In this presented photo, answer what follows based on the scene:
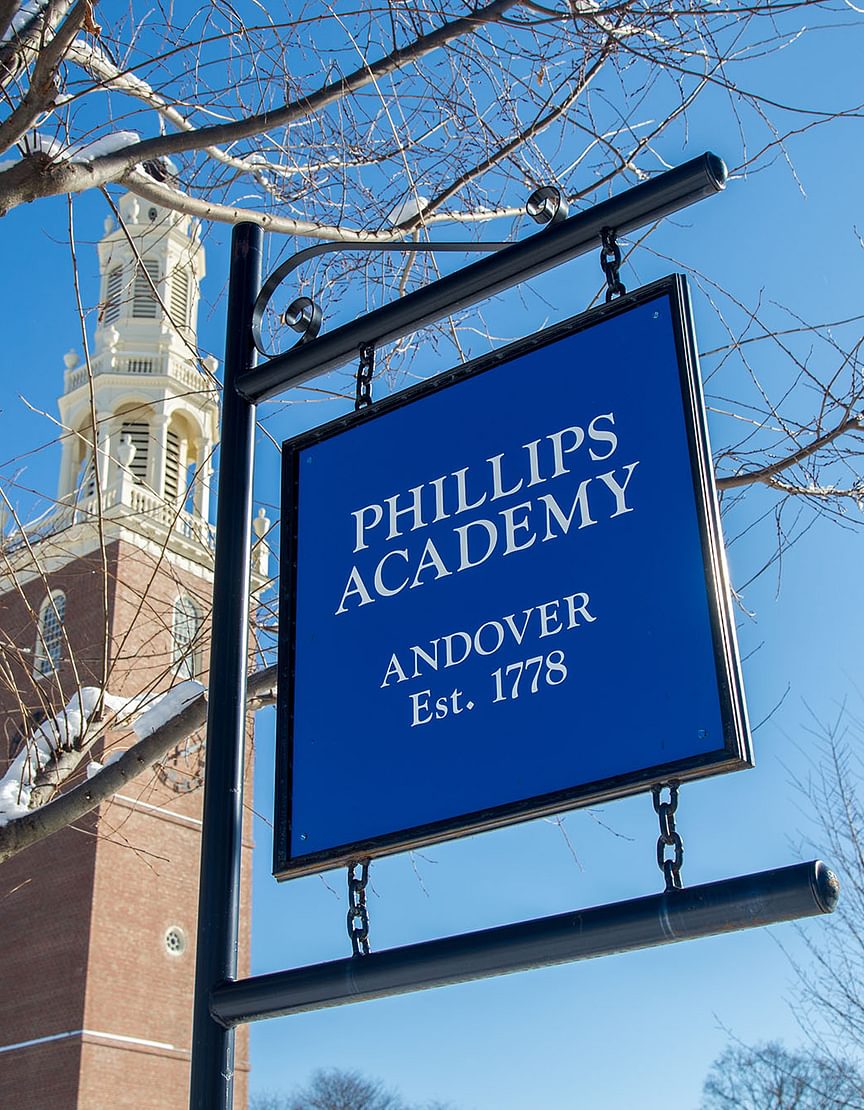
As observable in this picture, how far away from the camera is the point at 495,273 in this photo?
250 centimetres

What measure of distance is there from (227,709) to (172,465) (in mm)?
31194

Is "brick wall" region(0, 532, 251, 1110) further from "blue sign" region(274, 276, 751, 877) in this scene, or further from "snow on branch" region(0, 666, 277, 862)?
"blue sign" region(274, 276, 751, 877)

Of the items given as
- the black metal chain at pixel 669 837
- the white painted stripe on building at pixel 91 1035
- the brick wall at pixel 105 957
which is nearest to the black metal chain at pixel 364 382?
the black metal chain at pixel 669 837

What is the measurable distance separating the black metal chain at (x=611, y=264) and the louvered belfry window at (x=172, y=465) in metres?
30.6

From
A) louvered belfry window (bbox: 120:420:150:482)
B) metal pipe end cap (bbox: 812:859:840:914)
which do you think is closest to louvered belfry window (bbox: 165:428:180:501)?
louvered belfry window (bbox: 120:420:150:482)

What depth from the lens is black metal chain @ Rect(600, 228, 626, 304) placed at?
7.50ft

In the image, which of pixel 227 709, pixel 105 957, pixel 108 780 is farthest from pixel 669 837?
pixel 105 957

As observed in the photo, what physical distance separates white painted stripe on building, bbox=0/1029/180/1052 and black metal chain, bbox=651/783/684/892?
80.3ft

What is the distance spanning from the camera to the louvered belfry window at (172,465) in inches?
1287

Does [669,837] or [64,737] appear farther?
[64,737]

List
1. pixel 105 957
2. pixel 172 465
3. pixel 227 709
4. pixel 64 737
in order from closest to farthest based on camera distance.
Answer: pixel 227 709 → pixel 64 737 → pixel 105 957 → pixel 172 465

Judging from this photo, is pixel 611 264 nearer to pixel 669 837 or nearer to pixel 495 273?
pixel 495 273

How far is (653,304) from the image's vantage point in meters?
2.21

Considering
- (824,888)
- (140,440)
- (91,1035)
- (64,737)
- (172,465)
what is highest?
(140,440)
